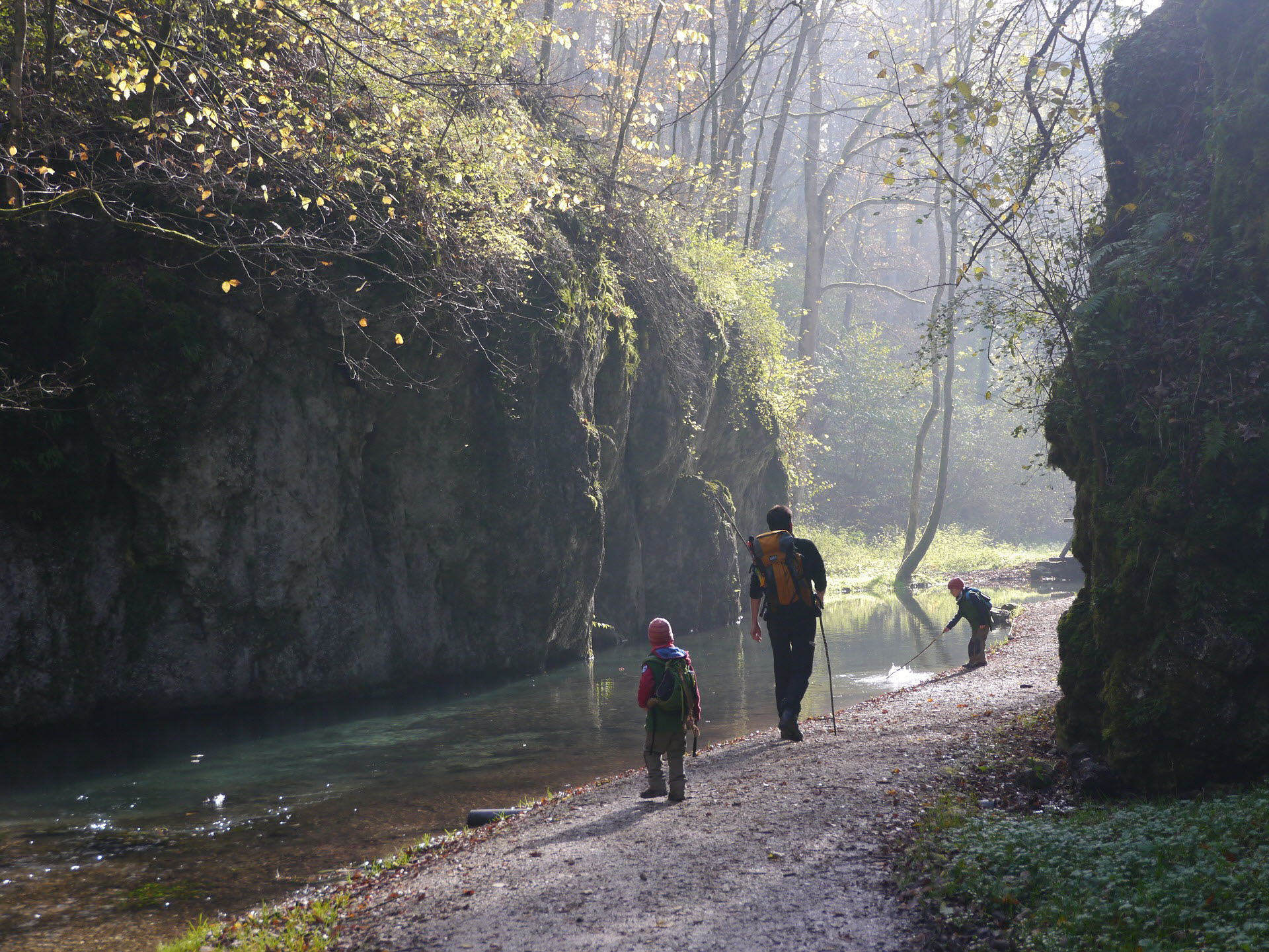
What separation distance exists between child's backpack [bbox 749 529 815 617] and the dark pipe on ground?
10.1 feet

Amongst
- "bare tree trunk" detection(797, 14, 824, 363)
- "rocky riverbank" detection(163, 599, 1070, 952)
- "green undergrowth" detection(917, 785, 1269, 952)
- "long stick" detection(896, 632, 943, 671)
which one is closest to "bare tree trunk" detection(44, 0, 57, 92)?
"rocky riverbank" detection(163, 599, 1070, 952)

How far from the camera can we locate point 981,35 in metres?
8.70

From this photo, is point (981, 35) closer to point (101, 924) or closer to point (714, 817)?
point (714, 817)

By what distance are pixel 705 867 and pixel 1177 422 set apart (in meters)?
4.65

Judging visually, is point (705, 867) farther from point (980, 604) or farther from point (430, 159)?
point (430, 159)

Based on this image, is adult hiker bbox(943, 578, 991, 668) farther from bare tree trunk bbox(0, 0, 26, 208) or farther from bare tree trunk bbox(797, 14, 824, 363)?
bare tree trunk bbox(797, 14, 824, 363)

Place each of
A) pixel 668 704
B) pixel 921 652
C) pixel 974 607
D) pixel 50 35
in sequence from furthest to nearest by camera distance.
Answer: pixel 921 652 → pixel 974 607 → pixel 50 35 → pixel 668 704

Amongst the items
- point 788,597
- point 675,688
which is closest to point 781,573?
point 788,597

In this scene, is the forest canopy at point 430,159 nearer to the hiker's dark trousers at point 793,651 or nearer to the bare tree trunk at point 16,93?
the bare tree trunk at point 16,93

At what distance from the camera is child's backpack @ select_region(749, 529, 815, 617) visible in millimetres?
9164

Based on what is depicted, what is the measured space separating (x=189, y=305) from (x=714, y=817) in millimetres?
9740

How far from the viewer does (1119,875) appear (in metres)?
4.77

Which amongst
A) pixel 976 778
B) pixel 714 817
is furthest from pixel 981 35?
pixel 714 817

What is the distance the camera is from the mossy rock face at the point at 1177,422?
6305 millimetres
